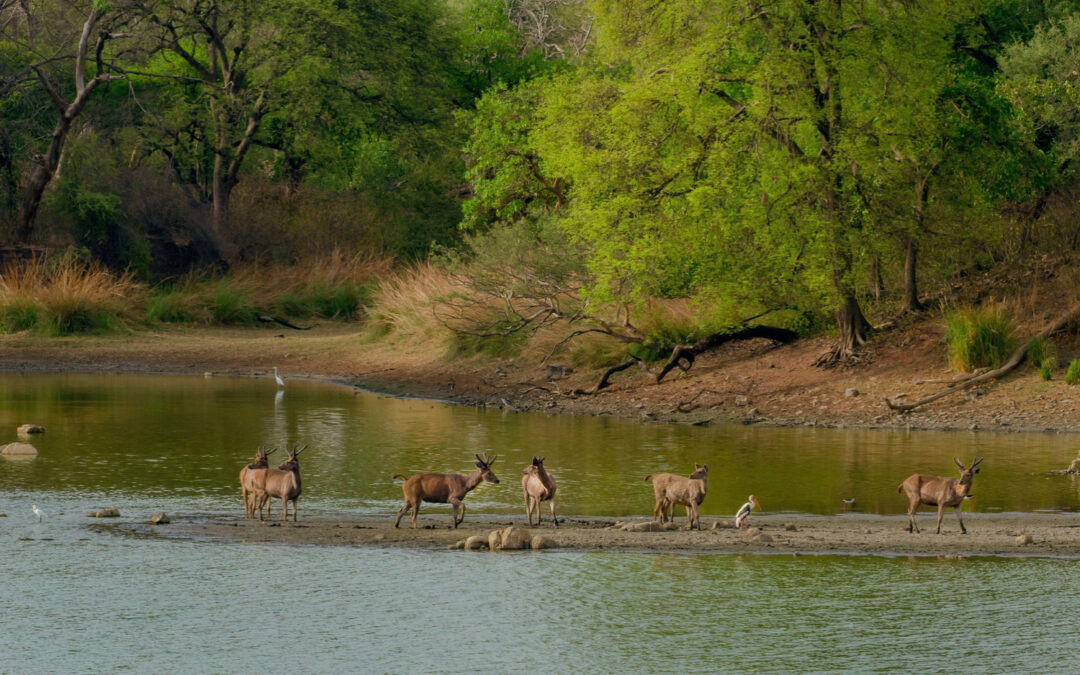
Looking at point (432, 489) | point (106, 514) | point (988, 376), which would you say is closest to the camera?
point (432, 489)

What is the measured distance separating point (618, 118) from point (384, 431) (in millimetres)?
7283

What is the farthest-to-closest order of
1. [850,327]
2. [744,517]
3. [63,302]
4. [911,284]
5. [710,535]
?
[63,302], [911,284], [850,327], [744,517], [710,535]

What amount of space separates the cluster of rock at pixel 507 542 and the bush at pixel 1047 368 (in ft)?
41.3

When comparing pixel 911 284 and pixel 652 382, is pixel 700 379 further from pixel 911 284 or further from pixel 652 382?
pixel 911 284

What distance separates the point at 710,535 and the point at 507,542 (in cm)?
192

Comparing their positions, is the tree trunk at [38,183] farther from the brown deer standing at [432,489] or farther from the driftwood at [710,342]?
the brown deer standing at [432,489]

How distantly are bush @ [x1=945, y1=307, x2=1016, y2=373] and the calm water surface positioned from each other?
500cm

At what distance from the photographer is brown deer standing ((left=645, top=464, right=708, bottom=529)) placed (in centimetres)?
1271

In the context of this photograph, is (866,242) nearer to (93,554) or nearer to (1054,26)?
(1054,26)

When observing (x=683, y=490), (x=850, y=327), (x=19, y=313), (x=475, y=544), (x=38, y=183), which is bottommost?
(x=475, y=544)

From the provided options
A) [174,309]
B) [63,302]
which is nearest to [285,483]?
[63,302]

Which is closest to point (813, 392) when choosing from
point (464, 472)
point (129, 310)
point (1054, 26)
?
point (464, 472)

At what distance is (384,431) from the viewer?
20734 millimetres

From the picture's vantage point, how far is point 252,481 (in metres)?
13.3
